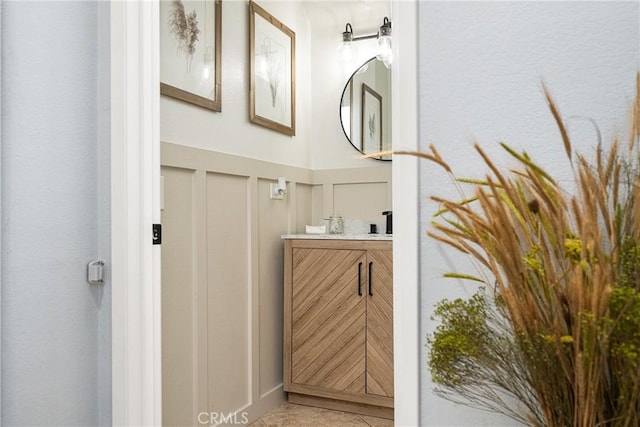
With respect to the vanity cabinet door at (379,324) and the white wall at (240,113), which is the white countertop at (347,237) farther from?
the white wall at (240,113)

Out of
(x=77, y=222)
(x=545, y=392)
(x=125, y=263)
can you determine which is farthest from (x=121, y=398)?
(x=545, y=392)

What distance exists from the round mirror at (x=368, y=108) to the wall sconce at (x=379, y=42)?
5 centimetres

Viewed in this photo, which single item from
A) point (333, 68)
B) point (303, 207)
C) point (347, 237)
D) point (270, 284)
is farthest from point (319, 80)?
point (270, 284)

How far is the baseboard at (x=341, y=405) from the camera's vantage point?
257 centimetres

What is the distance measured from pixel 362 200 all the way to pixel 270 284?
781 mm

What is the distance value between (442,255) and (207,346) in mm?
1444

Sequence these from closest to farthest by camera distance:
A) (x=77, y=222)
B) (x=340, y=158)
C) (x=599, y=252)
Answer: (x=599, y=252) < (x=77, y=222) < (x=340, y=158)

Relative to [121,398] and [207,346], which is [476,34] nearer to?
[121,398]

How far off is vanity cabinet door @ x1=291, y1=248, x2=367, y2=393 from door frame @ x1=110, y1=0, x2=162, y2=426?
1.24 metres

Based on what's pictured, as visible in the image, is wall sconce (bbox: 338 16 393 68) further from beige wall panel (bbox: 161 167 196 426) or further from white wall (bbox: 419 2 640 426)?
white wall (bbox: 419 2 640 426)

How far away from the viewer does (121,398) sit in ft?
4.86

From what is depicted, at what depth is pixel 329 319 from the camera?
2.62m

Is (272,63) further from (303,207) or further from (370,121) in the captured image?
(303,207)

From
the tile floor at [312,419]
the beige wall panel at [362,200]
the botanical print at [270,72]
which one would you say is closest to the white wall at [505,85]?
the tile floor at [312,419]
